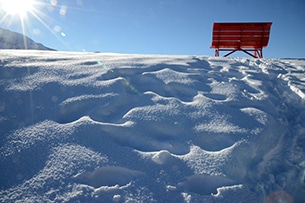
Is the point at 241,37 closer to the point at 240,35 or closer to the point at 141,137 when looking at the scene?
the point at 240,35

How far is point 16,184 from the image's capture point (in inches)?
39.3

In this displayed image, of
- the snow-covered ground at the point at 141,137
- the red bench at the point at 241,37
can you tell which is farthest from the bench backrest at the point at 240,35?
the snow-covered ground at the point at 141,137

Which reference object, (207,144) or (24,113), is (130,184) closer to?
(207,144)

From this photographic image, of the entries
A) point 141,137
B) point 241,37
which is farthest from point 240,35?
point 141,137

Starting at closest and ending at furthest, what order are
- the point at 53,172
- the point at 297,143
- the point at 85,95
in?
the point at 53,172 < the point at 297,143 < the point at 85,95

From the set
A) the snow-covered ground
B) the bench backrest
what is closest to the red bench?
the bench backrest

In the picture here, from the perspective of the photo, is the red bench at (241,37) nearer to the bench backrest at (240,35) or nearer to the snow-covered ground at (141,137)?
the bench backrest at (240,35)

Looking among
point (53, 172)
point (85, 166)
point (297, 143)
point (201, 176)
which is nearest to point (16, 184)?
point (53, 172)

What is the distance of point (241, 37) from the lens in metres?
6.04

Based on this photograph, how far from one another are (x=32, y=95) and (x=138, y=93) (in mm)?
893

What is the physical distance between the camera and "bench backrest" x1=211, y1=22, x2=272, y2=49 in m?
5.91

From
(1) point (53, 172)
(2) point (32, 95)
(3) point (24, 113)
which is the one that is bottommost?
(1) point (53, 172)

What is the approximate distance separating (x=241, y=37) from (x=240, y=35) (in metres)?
0.07

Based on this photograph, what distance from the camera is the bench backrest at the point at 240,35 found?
591cm
